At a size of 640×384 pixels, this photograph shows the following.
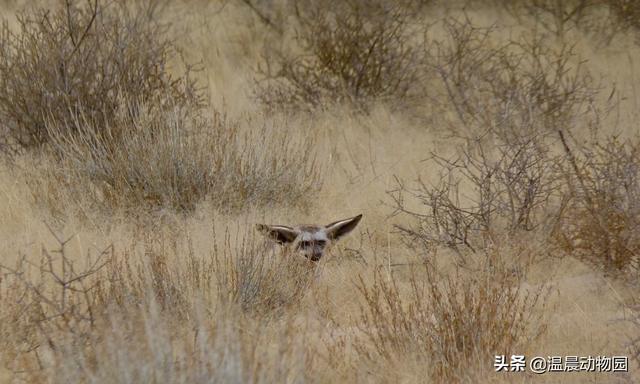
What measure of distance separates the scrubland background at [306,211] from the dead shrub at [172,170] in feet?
0.06

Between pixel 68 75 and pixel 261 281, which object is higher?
pixel 68 75

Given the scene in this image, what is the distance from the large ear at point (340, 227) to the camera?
6.32m

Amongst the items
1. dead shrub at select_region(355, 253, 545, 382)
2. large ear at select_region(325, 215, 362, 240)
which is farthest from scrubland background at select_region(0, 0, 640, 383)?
large ear at select_region(325, 215, 362, 240)

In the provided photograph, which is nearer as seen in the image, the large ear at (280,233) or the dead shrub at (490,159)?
the large ear at (280,233)

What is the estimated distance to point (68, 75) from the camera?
27.4 ft

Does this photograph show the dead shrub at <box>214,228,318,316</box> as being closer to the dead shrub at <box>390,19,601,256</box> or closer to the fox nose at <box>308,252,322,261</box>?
the fox nose at <box>308,252,322,261</box>

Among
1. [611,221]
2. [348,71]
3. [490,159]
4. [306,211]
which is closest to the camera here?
[611,221]

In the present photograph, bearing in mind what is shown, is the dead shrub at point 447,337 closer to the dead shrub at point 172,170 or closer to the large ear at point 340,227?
the large ear at point 340,227

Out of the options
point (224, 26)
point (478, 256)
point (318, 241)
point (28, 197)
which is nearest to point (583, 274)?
point (478, 256)

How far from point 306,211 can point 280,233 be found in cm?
141

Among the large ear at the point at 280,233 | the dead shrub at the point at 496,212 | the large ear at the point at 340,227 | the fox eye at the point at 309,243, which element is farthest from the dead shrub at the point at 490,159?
the large ear at the point at 280,233

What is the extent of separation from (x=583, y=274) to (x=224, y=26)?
27.0 ft

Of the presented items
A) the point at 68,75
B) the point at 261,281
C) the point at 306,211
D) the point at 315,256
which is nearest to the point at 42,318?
the point at 261,281

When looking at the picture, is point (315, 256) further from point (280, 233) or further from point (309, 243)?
point (280, 233)
